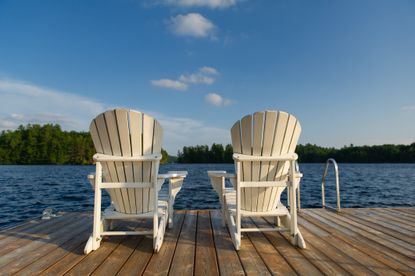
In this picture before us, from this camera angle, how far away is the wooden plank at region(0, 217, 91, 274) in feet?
6.56

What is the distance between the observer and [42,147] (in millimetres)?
50875

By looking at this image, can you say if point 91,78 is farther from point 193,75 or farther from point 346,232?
point 346,232

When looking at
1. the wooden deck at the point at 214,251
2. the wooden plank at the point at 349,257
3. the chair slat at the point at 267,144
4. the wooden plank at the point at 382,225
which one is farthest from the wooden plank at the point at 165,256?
the wooden plank at the point at 382,225

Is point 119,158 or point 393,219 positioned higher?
point 119,158

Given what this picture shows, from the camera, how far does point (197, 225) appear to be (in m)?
3.28

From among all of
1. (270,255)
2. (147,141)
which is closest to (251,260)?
(270,255)

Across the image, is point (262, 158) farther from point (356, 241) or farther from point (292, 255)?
point (356, 241)

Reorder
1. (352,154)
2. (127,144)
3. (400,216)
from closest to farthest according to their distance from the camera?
(127,144), (400,216), (352,154)

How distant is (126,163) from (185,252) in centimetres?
99

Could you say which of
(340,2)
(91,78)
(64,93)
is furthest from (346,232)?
(64,93)

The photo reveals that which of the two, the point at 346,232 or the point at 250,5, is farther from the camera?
the point at 250,5

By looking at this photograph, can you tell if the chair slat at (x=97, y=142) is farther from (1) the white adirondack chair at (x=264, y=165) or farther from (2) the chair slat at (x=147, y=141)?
(1) the white adirondack chair at (x=264, y=165)

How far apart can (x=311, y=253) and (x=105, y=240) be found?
2.06 m

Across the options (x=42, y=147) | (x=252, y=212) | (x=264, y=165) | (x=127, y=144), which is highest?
(x=42, y=147)
